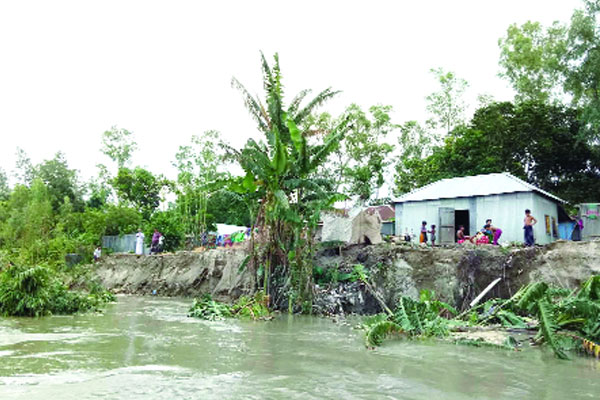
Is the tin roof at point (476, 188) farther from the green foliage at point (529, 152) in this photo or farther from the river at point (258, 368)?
the river at point (258, 368)

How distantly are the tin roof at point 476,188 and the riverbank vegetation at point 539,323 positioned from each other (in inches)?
385

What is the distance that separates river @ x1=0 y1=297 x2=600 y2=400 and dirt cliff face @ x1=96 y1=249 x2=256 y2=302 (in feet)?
19.5

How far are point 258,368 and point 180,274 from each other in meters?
13.9

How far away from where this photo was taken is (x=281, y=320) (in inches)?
406

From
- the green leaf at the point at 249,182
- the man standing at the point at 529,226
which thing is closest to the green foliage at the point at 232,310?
the green leaf at the point at 249,182

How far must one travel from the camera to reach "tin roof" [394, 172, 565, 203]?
17.1 meters

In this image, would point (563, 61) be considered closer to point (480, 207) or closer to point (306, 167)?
point (480, 207)

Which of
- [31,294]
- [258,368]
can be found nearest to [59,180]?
[31,294]

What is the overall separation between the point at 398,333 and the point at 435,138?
→ 1136 inches

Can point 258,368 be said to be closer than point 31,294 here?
Yes

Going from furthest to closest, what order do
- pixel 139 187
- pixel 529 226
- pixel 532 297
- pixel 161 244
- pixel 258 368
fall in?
1. pixel 139 187
2. pixel 161 244
3. pixel 529 226
4. pixel 532 297
5. pixel 258 368

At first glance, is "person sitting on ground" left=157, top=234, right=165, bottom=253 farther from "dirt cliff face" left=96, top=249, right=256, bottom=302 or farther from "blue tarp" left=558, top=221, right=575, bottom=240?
"blue tarp" left=558, top=221, right=575, bottom=240

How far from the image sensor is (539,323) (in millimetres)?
6648

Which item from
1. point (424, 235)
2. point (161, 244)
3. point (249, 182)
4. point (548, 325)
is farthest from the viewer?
point (161, 244)
